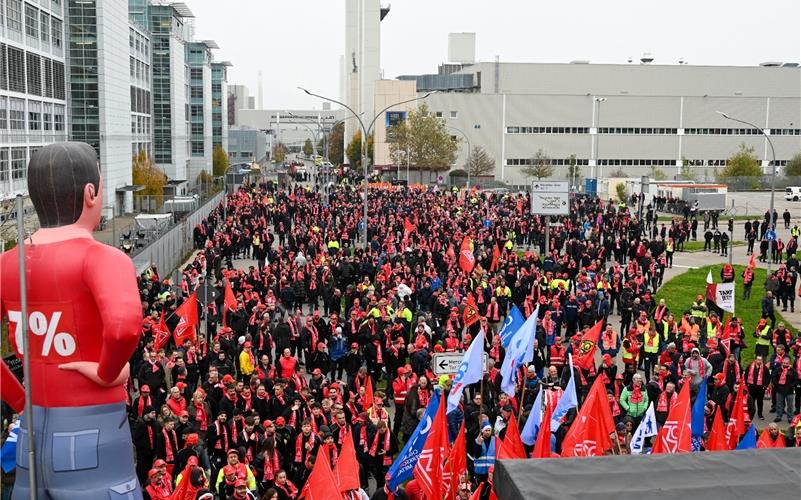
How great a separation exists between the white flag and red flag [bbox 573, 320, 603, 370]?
13.3ft

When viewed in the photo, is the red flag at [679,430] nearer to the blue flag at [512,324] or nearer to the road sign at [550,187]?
the blue flag at [512,324]

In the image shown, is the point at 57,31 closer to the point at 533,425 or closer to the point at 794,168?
the point at 533,425

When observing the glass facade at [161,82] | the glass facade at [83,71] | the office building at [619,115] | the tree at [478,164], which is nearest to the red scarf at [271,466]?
the glass facade at [83,71]

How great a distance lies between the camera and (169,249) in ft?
118

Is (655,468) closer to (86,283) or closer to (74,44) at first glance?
(86,283)

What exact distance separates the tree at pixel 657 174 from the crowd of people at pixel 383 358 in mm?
60984

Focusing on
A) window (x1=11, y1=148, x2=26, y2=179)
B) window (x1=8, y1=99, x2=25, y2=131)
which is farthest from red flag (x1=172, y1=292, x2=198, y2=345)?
window (x1=11, y1=148, x2=26, y2=179)

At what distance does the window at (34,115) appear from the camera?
179ft

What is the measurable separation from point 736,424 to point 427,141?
79.0m

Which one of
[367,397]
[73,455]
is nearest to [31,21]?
[367,397]

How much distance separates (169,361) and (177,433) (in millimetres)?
3953

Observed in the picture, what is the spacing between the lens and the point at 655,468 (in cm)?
711

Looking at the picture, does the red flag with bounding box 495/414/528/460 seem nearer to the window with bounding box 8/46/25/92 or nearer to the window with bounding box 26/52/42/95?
the window with bounding box 8/46/25/92

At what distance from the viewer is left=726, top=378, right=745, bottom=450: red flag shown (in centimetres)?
1370
